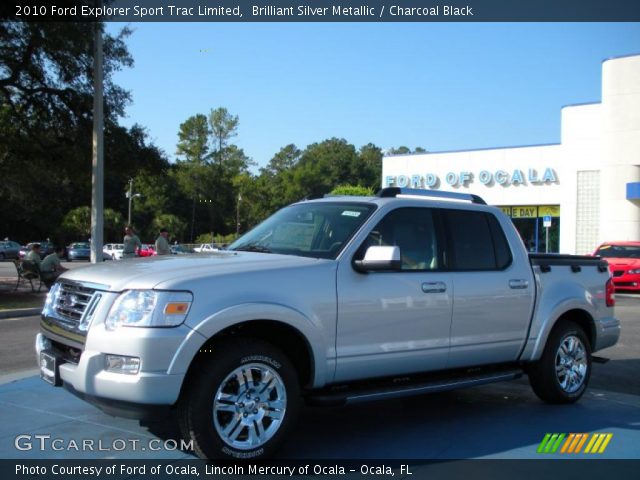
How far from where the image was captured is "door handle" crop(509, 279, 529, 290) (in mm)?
5980

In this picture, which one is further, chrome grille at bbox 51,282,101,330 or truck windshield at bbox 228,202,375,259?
truck windshield at bbox 228,202,375,259

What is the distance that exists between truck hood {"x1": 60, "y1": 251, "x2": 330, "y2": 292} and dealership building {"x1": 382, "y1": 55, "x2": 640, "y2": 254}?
26241 mm

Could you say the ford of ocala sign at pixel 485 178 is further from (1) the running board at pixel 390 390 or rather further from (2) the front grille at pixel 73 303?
(2) the front grille at pixel 73 303

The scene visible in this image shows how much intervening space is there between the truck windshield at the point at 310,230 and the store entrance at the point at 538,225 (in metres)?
30.1

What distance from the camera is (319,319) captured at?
15.5 ft

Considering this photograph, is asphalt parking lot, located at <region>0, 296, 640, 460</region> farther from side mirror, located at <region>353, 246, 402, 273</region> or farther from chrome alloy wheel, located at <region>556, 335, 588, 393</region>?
side mirror, located at <region>353, 246, 402, 273</region>

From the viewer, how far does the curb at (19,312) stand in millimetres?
13180

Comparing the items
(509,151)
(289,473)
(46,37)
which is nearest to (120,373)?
(289,473)

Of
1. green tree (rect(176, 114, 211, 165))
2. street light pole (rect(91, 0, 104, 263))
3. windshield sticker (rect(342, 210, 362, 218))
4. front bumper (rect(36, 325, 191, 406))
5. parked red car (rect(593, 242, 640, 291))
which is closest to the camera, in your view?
front bumper (rect(36, 325, 191, 406))

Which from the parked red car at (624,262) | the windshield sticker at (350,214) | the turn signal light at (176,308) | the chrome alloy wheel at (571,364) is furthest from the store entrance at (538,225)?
the turn signal light at (176,308)

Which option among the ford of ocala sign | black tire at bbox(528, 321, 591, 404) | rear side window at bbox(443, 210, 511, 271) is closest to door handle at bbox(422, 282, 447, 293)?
rear side window at bbox(443, 210, 511, 271)

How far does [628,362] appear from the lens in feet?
29.0

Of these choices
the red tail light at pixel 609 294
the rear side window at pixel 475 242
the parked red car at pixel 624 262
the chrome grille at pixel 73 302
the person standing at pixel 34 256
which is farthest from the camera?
the parked red car at pixel 624 262

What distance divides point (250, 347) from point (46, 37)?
1417 centimetres
